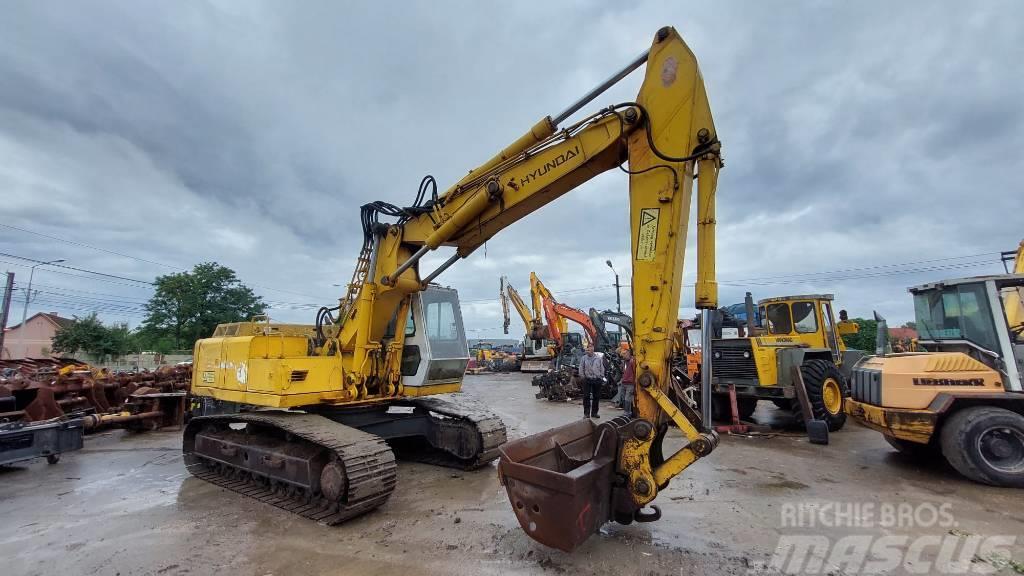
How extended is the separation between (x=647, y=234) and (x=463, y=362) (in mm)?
3771

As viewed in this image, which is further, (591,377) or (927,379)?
(591,377)

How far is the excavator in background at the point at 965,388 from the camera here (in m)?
5.32

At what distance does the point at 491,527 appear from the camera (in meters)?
4.36

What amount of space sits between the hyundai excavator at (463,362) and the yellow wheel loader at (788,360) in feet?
15.6

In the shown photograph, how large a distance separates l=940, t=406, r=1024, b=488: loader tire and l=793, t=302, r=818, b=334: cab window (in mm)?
4777

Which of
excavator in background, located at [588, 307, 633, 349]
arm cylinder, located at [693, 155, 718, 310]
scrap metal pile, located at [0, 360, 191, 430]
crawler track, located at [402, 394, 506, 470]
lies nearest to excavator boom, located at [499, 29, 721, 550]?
arm cylinder, located at [693, 155, 718, 310]

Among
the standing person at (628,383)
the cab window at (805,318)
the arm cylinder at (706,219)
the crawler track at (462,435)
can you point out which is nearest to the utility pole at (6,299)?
the crawler track at (462,435)

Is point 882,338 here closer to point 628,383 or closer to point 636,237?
point 628,383

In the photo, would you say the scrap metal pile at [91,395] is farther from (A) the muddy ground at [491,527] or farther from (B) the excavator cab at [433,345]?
(B) the excavator cab at [433,345]

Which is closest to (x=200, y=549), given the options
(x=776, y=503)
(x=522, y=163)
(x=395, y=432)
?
(x=395, y=432)

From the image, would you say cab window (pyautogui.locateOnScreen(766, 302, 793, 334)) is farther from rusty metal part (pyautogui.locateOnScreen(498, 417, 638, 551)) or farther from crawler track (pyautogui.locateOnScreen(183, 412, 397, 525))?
crawler track (pyautogui.locateOnScreen(183, 412, 397, 525))

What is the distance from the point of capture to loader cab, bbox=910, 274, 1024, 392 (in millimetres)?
5738

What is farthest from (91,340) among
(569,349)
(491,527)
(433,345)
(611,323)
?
(491,527)

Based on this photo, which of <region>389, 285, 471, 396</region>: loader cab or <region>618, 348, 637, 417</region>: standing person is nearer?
<region>389, 285, 471, 396</region>: loader cab
